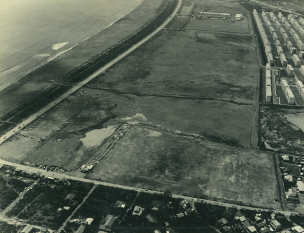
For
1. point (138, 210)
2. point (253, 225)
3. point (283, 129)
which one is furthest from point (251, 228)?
point (283, 129)

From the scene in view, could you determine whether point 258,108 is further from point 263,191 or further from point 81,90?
point 81,90

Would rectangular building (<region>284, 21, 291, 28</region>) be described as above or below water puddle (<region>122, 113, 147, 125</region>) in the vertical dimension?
above

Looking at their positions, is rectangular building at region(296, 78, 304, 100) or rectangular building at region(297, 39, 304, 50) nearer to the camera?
rectangular building at region(296, 78, 304, 100)

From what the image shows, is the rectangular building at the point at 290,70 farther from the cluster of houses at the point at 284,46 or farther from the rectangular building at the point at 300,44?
the rectangular building at the point at 300,44

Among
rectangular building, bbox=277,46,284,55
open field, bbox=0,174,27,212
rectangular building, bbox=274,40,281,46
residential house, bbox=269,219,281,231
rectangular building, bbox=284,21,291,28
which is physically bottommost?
residential house, bbox=269,219,281,231

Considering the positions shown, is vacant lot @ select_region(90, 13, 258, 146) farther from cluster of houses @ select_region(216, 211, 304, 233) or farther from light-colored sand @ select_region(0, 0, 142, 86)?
light-colored sand @ select_region(0, 0, 142, 86)

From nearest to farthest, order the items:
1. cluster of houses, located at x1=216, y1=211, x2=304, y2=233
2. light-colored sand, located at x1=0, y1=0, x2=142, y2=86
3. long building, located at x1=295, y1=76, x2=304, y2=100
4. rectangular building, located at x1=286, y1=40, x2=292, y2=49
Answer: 1. cluster of houses, located at x1=216, y1=211, x2=304, y2=233
2. long building, located at x1=295, y1=76, x2=304, y2=100
3. light-colored sand, located at x1=0, y1=0, x2=142, y2=86
4. rectangular building, located at x1=286, y1=40, x2=292, y2=49

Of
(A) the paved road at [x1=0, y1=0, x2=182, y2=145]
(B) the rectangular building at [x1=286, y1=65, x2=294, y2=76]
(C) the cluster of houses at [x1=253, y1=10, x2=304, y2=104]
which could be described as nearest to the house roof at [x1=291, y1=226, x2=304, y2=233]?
(C) the cluster of houses at [x1=253, y1=10, x2=304, y2=104]

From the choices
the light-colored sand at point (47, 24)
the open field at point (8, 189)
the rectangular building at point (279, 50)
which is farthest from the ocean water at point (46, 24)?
the rectangular building at point (279, 50)
